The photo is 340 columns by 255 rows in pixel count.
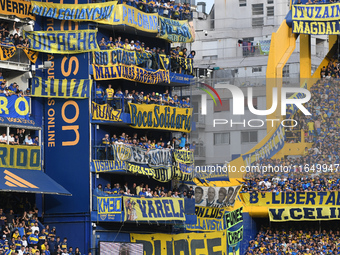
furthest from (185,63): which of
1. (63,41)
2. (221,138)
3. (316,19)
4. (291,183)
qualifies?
(221,138)

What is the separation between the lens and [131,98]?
46.3m

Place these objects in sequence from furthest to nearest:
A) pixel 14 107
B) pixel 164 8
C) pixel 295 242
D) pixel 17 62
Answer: pixel 295 242, pixel 164 8, pixel 17 62, pixel 14 107

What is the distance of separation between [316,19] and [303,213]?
12.1 m

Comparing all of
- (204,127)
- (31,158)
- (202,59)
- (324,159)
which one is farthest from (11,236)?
(202,59)

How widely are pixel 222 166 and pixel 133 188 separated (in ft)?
35.8

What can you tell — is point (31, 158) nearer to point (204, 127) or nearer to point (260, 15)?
point (204, 127)

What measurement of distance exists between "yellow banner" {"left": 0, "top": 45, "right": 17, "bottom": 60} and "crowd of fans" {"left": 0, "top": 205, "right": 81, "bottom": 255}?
6.74m

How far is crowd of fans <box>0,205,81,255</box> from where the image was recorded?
39.4 m

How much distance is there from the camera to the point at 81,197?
4438cm

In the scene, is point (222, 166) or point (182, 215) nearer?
point (182, 215)

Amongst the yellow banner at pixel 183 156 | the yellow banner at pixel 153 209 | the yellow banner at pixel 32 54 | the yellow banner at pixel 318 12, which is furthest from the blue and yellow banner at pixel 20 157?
the yellow banner at pixel 318 12

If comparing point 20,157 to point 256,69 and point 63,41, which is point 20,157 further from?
point 256,69

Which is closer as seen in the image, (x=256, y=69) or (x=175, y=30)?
(x=175, y=30)

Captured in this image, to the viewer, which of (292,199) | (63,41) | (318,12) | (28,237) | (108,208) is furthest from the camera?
(318,12)
